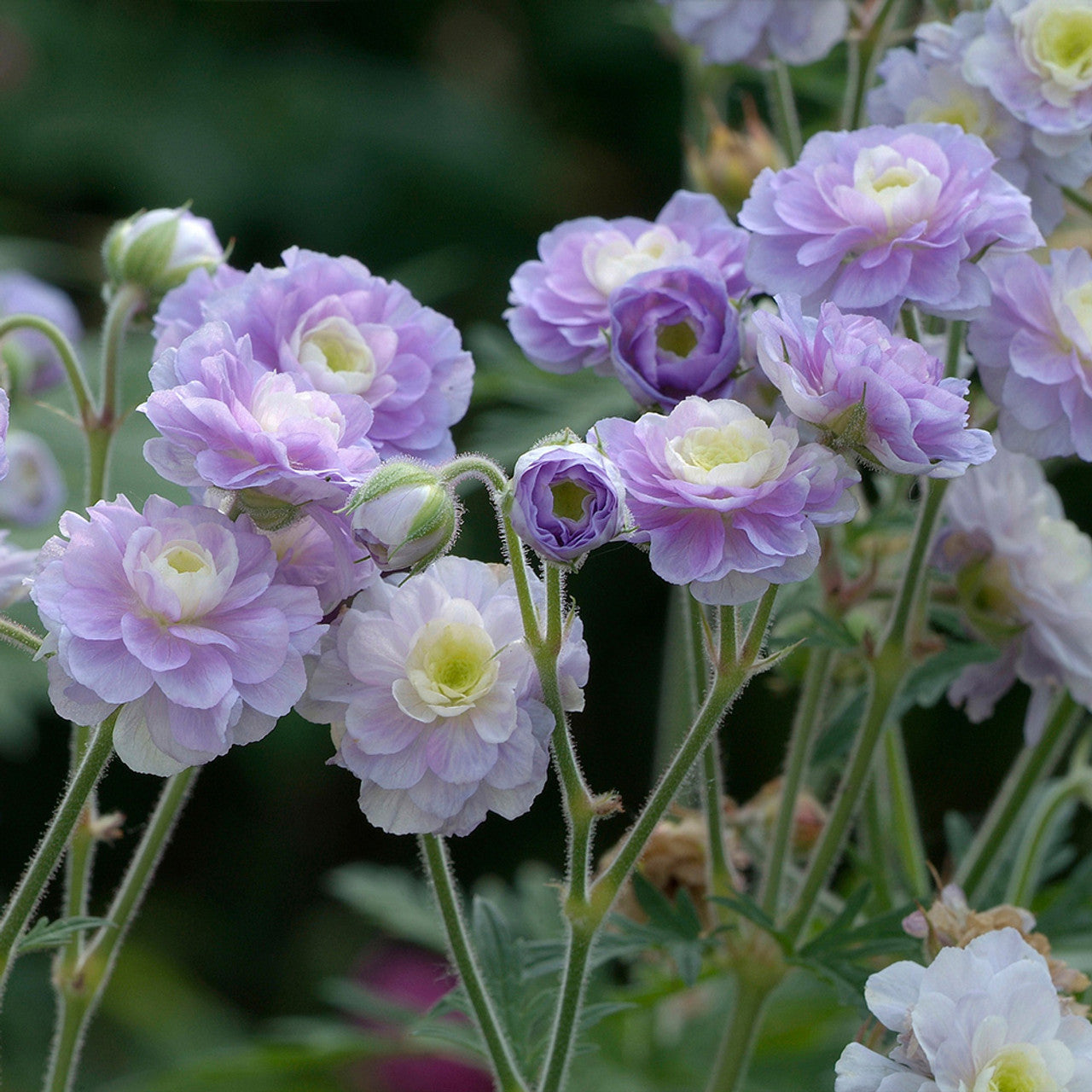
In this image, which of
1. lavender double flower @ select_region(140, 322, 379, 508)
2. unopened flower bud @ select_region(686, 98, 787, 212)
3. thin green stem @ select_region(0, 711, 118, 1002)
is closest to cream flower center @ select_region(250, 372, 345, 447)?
lavender double flower @ select_region(140, 322, 379, 508)

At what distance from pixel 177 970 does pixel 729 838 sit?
1518 millimetres

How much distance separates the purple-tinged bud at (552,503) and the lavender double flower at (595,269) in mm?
180

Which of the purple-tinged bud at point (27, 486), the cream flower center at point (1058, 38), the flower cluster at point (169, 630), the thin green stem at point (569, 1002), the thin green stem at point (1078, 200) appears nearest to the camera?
the flower cluster at point (169, 630)

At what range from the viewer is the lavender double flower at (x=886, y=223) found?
621 mm

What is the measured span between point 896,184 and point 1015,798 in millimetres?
354

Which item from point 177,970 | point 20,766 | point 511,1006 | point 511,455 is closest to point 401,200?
point 20,766

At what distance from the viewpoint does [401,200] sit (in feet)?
8.05

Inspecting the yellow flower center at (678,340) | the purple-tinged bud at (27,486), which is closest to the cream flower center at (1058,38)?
the yellow flower center at (678,340)

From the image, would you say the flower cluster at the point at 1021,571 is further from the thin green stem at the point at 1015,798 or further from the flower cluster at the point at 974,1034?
the flower cluster at the point at 974,1034

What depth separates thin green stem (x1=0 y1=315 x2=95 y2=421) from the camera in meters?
0.68

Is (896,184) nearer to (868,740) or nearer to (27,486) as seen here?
(868,740)

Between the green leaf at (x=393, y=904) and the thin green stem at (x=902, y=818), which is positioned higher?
the thin green stem at (x=902, y=818)

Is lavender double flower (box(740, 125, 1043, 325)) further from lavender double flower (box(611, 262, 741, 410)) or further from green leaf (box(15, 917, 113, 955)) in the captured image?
green leaf (box(15, 917, 113, 955))

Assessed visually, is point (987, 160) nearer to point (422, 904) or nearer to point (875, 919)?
point (875, 919)
